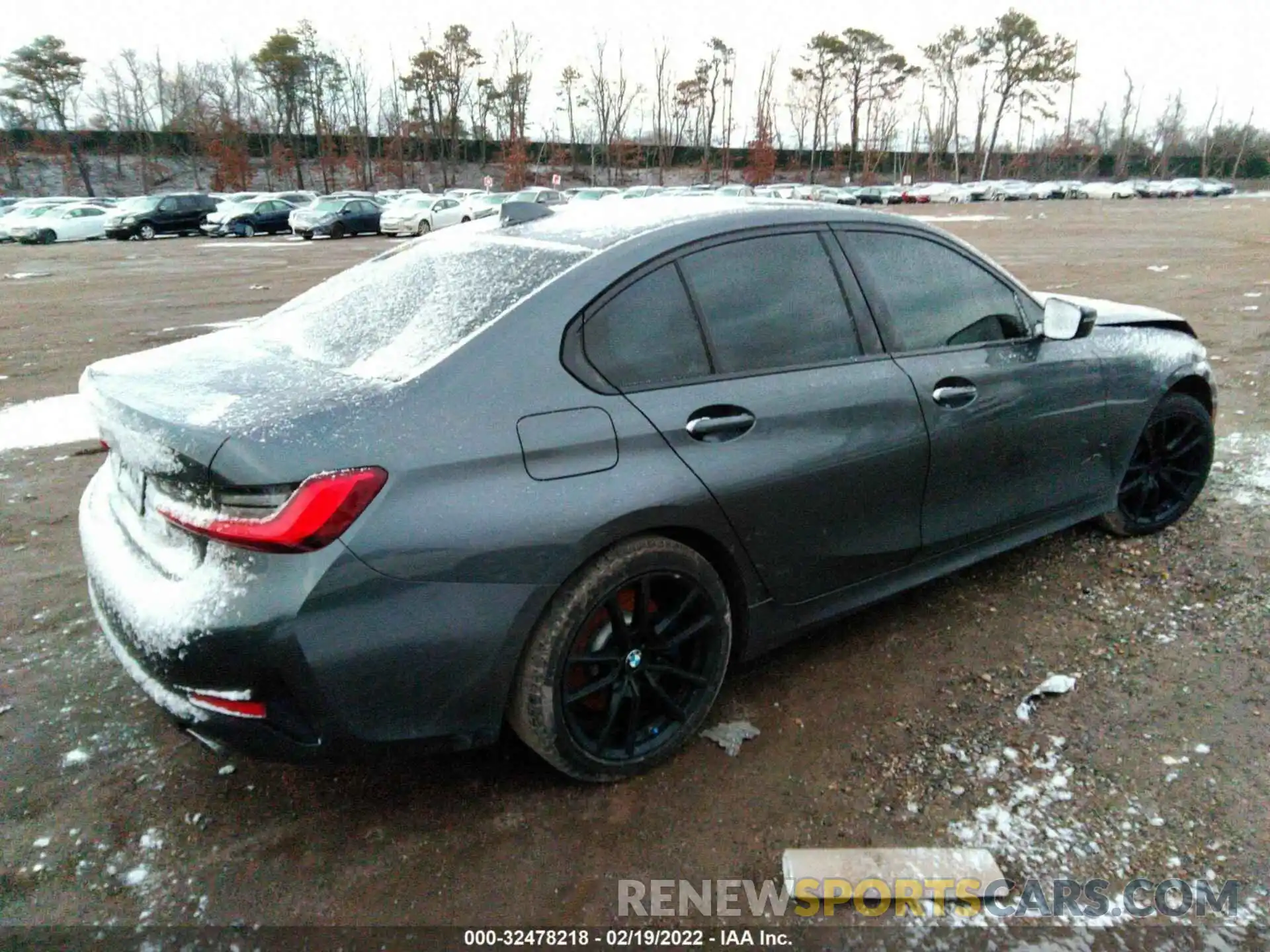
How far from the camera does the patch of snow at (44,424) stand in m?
5.87

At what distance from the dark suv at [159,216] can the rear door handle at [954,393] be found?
3416 cm

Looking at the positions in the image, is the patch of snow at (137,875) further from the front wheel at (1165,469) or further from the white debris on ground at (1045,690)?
the front wheel at (1165,469)

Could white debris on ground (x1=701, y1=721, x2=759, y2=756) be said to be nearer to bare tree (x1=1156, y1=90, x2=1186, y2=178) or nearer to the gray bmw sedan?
the gray bmw sedan

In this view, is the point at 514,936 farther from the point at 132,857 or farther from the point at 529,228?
the point at 529,228

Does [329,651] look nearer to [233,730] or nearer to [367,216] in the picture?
[233,730]

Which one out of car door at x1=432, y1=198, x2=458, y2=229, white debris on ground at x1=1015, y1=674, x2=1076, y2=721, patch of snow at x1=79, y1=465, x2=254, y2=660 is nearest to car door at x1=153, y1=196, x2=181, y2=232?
car door at x1=432, y1=198, x2=458, y2=229

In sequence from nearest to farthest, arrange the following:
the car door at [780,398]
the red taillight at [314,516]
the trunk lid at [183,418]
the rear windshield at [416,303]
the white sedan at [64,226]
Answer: the red taillight at [314,516] < the trunk lid at [183,418] < the rear windshield at [416,303] < the car door at [780,398] < the white sedan at [64,226]

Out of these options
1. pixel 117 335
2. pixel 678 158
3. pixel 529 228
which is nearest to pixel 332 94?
pixel 678 158

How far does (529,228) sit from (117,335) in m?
9.23

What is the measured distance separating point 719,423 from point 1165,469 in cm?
271

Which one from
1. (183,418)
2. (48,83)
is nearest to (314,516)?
(183,418)

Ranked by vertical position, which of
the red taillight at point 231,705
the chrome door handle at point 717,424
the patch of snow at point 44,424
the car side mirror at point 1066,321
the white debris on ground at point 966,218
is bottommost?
the patch of snow at point 44,424

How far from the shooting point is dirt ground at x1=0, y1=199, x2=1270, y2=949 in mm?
2221

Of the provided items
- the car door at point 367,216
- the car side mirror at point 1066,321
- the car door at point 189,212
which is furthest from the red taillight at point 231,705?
the car door at point 189,212
